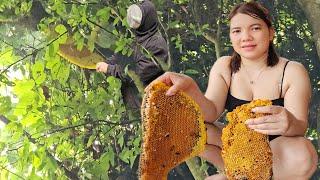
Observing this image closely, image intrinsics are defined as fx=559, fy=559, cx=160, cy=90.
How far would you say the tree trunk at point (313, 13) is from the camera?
1.13 metres

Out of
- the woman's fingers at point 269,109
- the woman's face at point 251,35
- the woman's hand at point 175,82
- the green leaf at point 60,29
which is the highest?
the green leaf at point 60,29

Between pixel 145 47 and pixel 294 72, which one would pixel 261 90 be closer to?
pixel 294 72

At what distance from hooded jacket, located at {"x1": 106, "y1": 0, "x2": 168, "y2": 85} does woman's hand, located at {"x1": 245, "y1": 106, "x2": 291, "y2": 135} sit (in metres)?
0.47

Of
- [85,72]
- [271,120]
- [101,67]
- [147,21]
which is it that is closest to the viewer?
[271,120]

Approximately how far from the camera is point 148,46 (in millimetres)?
1058

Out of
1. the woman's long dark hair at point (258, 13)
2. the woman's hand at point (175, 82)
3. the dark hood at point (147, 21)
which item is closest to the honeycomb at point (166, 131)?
the woman's hand at point (175, 82)

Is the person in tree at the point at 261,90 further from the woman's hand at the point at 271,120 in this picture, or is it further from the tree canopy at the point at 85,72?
the tree canopy at the point at 85,72

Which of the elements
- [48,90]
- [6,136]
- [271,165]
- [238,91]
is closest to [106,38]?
[48,90]

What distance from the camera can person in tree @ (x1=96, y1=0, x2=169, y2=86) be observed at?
101cm

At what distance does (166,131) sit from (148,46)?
1.42 ft

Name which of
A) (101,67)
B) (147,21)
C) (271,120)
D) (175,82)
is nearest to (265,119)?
(271,120)

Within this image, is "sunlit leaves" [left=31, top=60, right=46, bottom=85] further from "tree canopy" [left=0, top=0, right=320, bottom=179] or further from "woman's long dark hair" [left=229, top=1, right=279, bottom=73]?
"woman's long dark hair" [left=229, top=1, right=279, bottom=73]

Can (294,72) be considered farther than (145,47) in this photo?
No

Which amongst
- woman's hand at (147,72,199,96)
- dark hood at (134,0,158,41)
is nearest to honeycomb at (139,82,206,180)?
woman's hand at (147,72,199,96)
